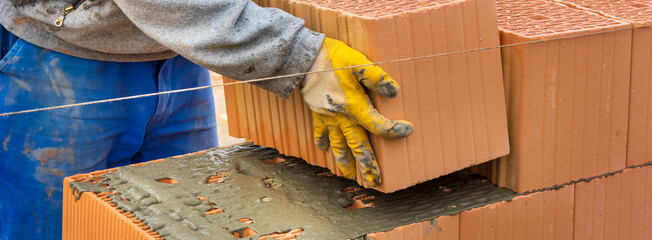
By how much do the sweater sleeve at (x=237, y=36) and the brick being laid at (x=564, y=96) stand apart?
570 mm

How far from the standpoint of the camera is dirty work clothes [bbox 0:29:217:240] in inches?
97.1

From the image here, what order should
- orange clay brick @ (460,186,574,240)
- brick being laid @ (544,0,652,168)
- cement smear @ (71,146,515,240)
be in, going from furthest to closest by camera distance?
brick being laid @ (544,0,652,168) → orange clay brick @ (460,186,574,240) → cement smear @ (71,146,515,240)

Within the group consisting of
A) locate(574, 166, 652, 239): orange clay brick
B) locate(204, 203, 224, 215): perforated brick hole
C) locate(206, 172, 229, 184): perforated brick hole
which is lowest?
locate(574, 166, 652, 239): orange clay brick

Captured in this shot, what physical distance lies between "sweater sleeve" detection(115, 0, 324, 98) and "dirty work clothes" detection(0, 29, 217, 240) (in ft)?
2.00

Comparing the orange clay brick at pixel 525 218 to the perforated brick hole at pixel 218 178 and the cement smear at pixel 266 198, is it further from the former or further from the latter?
the perforated brick hole at pixel 218 178

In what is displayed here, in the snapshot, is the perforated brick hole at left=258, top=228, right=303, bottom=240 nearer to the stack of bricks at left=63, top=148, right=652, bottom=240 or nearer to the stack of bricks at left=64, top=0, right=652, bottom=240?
the stack of bricks at left=63, top=148, right=652, bottom=240

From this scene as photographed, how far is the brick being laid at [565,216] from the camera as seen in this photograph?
6.73 feet

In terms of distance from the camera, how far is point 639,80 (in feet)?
7.33

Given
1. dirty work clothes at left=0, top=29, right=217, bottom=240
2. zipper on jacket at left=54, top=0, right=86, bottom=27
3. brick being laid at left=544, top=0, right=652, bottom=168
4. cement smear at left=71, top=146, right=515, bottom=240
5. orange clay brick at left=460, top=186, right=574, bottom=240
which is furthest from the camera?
dirty work clothes at left=0, top=29, right=217, bottom=240

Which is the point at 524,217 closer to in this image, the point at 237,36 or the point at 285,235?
the point at 285,235

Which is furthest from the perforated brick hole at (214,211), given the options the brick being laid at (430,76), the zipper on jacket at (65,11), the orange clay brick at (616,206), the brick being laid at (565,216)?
the orange clay brick at (616,206)

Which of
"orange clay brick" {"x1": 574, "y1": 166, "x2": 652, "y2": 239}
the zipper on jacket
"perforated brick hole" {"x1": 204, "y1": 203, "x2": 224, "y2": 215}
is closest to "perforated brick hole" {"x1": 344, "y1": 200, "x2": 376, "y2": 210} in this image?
"perforated brick hole" {"x1": 204, "y1": 203, "x2": 224, "y2": 215}

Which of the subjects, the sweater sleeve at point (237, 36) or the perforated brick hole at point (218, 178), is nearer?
the sweater sleeve at point (237, 36)

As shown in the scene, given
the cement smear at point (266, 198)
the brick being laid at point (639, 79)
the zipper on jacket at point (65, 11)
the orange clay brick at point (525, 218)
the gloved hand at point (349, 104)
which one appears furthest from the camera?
the zipper on jacket at point (65, 11)
